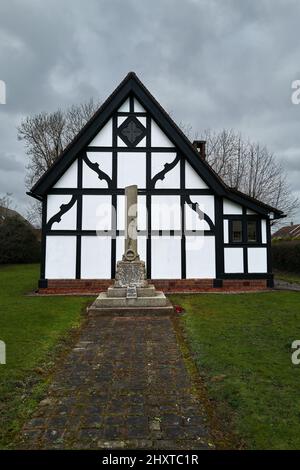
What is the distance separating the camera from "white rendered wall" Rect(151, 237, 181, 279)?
13.7 m

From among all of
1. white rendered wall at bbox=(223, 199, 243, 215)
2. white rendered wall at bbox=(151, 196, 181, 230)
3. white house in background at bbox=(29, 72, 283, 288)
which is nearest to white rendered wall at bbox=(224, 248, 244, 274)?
white house in background at bbox=(29, 72, 283, 288)

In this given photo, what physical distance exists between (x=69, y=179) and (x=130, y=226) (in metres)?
4.66

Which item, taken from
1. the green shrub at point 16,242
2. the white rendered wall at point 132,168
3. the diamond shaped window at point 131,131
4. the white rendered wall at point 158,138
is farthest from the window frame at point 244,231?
the green shrub at point 16,242

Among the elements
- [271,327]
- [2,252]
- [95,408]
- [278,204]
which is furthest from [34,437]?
[278,204]

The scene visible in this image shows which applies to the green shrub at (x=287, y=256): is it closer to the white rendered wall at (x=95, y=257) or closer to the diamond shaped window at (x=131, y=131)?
the diamond shaped window at (x=131, y=131)

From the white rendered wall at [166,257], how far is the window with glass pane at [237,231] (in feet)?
7.64

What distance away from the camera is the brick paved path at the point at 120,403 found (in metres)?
3.21

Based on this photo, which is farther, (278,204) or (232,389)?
(278,204)

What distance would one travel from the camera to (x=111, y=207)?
13844mm

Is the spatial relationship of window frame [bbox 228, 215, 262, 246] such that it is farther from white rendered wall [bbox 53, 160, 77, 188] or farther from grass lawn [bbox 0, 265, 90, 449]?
white rendered wall [bbox 53, 160, 77, 188]

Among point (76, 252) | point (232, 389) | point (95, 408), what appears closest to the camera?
point (95, 408)

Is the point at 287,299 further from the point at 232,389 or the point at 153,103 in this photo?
the point at 153,103

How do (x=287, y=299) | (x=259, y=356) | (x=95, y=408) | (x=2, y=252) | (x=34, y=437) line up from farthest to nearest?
(x=2, y=252), (x=287, y=299), (x=259, y=356), (x=95, y=408), (x=34, y=437)

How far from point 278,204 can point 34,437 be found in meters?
29.5
